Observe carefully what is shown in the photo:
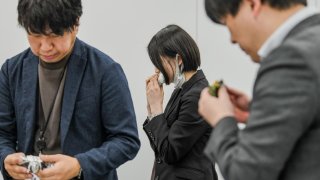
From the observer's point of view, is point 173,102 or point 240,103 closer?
point 240,103

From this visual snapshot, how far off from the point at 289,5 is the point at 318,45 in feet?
0.32

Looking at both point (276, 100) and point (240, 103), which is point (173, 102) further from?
point (276, 100)

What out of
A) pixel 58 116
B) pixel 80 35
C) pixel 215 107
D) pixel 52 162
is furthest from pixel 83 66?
pixel 80 35

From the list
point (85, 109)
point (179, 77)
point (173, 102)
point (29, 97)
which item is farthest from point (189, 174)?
point (29, 97)

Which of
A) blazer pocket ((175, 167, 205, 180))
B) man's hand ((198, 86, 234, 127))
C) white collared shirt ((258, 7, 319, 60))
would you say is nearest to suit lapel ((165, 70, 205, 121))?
blazer pocket ((175, 167, 205, 180))

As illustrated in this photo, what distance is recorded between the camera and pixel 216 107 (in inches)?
33.6

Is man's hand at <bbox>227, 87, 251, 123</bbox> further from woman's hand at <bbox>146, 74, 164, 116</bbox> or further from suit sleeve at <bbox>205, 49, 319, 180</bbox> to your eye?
woman's hand at <bbox>146, 74, 164, 116</bbox>

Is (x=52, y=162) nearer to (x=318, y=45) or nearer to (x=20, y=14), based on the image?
(x=20, y=14)

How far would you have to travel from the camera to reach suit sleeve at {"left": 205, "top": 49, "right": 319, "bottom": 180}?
700 millimetres

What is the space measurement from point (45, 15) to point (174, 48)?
0.78 meters

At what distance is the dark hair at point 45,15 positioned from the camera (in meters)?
1.18

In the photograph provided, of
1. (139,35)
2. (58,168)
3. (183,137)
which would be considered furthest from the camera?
(139,35)

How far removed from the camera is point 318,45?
72cm

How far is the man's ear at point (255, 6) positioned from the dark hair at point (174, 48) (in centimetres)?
107
